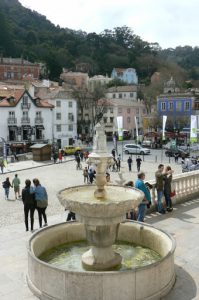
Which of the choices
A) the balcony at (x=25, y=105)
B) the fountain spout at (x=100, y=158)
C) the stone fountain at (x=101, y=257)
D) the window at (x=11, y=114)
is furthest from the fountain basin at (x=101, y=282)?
the balcony at (x=25, y=105)

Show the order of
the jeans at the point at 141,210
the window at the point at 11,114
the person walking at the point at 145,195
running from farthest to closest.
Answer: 1. the window at the point at 11,114
2. the jeans at the point at 141,210
3. the person walking at the point at 145,195

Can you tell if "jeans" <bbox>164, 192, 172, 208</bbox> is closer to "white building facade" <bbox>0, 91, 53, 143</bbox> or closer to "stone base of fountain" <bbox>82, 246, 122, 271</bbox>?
"stone base of fountain" <bbox>82, 246, 122, 271</bbox>

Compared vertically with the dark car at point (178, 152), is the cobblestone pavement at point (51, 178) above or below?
below

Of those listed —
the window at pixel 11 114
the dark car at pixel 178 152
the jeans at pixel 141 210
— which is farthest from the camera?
the window at pixel 11 114

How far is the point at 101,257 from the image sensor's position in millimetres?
7570

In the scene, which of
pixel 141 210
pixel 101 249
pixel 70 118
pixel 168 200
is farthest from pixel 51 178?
pixel 70 118

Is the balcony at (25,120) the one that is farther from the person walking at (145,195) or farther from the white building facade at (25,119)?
the person walking at (145,195)

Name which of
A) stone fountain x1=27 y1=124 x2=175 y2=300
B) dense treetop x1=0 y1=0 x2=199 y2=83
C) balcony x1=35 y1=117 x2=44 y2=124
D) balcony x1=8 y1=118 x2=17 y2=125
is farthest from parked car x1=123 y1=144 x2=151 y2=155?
dense treetop x1=0 y1=0 x2=199 y2=83

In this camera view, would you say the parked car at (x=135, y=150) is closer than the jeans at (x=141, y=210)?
No

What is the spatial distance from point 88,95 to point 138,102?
13.7m

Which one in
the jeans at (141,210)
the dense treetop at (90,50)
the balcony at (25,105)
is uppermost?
the dense treetop at (90,50)

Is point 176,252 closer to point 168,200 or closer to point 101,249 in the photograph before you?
point 101,249

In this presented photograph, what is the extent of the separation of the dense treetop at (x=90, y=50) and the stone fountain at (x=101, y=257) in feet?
295

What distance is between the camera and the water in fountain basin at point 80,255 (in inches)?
315
